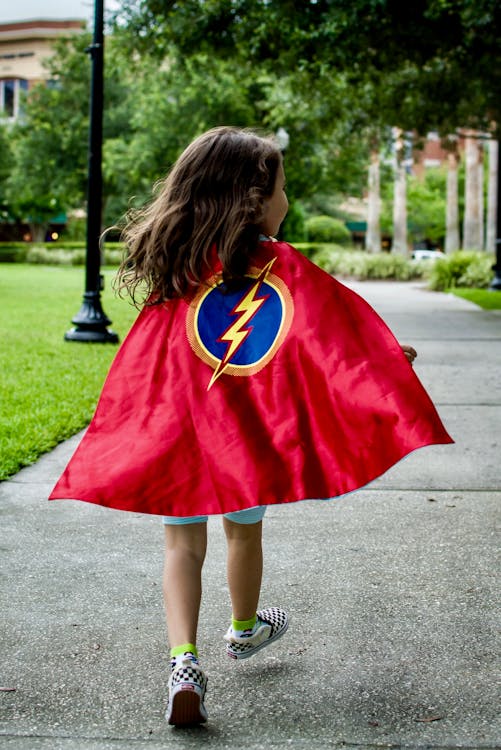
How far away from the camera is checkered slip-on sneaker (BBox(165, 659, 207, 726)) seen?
2.46 meters

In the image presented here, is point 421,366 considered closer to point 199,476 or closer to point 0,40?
point 199,476

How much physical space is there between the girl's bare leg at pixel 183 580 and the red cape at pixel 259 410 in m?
0.12

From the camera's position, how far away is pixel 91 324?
448 inches

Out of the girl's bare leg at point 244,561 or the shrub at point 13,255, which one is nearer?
the girl's bare leg at point 244,561

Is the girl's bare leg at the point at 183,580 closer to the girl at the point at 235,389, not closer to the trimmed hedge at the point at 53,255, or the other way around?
the girl at the point at 235,389

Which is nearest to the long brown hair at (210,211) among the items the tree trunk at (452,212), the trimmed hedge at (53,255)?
the tree trunk at (452,212)

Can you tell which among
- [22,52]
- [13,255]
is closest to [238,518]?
[13,255]

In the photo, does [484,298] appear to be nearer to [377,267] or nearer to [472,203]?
[377,267]

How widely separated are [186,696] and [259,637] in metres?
0.49

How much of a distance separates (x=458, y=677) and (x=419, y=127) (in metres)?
17.1

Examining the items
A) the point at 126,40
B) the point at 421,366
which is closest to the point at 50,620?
the point at 421,366

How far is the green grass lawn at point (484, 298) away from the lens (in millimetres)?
17656

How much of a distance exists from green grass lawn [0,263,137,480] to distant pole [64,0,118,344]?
223 millimetres

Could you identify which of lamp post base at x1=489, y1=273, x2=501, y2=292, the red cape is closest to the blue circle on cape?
the red cape
